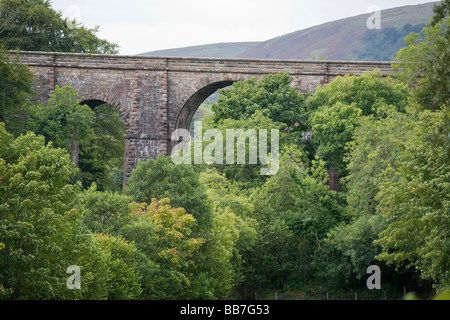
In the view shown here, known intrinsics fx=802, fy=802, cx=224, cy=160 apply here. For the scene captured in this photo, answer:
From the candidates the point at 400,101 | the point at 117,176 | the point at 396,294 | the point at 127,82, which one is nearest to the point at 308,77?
the point at 400,101

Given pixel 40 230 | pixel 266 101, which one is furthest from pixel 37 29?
pixel 40 230

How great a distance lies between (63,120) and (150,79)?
6594mm

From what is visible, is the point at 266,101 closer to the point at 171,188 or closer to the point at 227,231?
the point at 227,231

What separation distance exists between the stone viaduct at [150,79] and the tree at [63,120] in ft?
9.30

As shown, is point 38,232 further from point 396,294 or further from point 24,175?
point 396,294

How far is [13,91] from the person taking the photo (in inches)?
1624

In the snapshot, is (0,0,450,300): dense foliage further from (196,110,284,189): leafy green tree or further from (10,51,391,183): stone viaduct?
(10,51,391,183): stone viaduct

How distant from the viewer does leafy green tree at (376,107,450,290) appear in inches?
981

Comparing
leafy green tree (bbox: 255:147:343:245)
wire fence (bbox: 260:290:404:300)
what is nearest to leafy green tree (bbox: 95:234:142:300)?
wire fence (bbox: 260:290:404:300)

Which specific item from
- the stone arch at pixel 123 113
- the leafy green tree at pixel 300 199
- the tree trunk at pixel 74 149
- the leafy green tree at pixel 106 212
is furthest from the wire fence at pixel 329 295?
the tree trunk at pixel 74 149

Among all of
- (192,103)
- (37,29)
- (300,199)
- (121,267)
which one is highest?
(37,29)

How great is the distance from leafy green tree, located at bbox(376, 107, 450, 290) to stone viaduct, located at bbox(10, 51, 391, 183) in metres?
17.7

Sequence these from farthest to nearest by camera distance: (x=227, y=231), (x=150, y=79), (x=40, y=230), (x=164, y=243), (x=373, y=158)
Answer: (x=150, y=79), (x=373, y=158), (x=227, y=231), (x=164, y=243), (x=40, y=230)

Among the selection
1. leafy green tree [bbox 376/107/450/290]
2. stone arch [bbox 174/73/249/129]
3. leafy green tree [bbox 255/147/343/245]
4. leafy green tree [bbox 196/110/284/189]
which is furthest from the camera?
stone arch [bbox 174/73/249/129]
